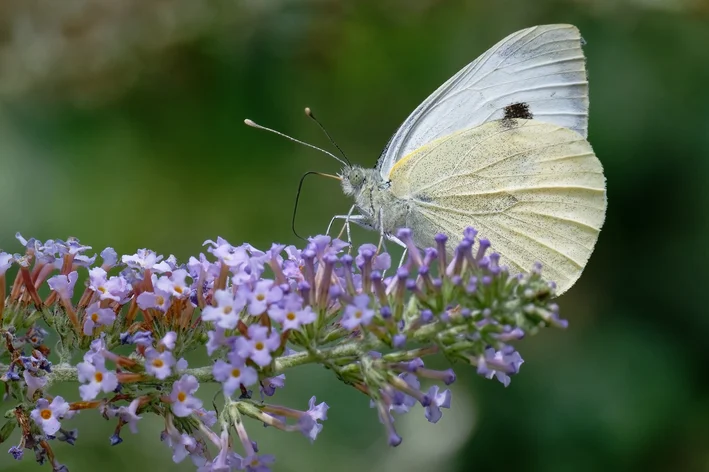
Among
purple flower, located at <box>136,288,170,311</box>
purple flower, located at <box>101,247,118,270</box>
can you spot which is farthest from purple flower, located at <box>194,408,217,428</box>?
purple flower, located at <box>101,247,118,270</box>

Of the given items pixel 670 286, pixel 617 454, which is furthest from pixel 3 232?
pixel 670 286

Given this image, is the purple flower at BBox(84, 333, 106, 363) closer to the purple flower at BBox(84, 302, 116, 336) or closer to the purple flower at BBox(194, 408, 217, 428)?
the purple flower at BBox(84, 302, 116, 336)

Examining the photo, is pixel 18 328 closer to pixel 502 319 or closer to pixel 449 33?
pixel 502 319

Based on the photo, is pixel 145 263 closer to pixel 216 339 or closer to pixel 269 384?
pixel 216 339

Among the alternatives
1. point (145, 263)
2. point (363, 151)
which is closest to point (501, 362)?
point (145, 263)

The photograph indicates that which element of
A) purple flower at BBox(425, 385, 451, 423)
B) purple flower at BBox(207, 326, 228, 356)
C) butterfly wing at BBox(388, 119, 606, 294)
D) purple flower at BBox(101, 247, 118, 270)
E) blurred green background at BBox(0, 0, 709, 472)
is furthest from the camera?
blurred green background at BBox(0, 0, 709, 472)

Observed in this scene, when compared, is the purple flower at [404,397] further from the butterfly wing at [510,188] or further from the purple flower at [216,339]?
the butterfly wing at [510,188]

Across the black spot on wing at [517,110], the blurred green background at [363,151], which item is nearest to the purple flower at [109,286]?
the black spot on wing at [517,110]
